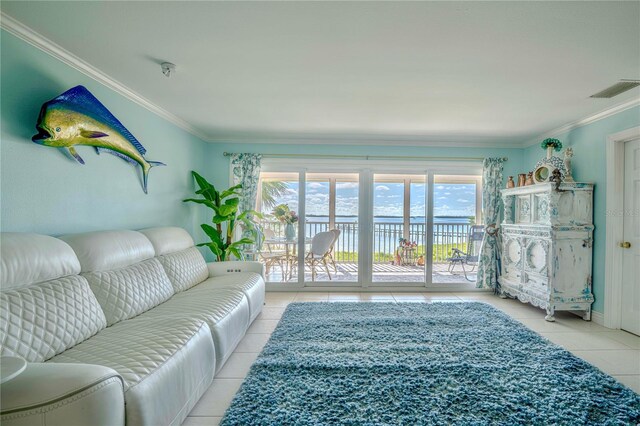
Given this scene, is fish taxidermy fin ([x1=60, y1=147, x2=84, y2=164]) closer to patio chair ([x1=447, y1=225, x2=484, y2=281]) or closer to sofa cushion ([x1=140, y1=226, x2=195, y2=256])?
sofa cushion ([x1=140, y1=226, x2=195, y2=256])

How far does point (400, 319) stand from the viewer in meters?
3.33

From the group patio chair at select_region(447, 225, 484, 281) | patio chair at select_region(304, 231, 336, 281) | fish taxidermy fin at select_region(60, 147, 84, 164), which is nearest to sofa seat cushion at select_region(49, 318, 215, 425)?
fish taxidermy fin at select_region(60, 147, 84, 164)

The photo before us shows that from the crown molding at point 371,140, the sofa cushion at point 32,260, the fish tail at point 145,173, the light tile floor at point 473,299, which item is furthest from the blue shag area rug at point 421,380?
the crown molding at point 371,140

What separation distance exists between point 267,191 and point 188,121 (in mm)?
1512

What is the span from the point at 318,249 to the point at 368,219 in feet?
3.08

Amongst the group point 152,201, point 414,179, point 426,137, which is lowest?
point 152,201

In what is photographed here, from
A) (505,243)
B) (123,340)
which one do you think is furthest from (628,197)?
(123,340)

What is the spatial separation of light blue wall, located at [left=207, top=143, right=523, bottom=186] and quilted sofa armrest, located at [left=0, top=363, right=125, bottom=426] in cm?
367

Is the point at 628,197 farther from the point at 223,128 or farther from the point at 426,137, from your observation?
the point at 223,128

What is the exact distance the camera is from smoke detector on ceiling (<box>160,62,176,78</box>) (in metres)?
2.27

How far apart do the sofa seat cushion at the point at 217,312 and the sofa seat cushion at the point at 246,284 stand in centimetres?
14

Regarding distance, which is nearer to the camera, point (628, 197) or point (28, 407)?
point (28, 407)

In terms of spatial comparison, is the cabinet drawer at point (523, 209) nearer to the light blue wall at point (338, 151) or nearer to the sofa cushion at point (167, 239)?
the light blue wall at point (338, 151)

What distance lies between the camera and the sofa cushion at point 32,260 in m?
1.51
